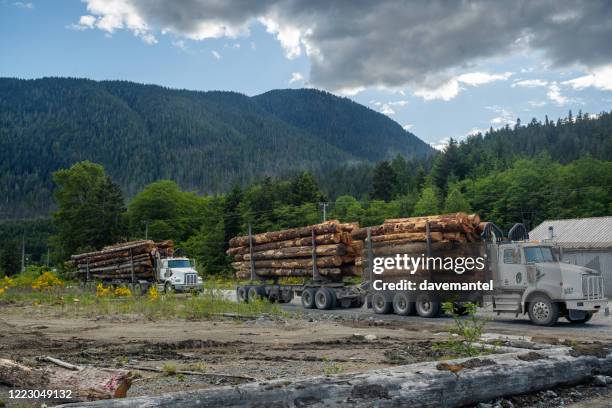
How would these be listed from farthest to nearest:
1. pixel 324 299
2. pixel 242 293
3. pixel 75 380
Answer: pixel 242 293, pixel 324 299, pixel 75 380

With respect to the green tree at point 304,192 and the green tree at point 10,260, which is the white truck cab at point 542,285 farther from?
the green tree at point 10,260

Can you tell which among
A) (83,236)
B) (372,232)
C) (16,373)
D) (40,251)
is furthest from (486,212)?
(40,251)

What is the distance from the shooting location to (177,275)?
1362 inches

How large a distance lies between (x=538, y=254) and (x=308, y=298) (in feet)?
32.0

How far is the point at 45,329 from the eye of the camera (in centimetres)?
1606

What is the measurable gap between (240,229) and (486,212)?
30.6 metres

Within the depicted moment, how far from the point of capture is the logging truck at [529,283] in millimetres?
16188

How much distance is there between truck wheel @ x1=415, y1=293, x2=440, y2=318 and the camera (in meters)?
19.0

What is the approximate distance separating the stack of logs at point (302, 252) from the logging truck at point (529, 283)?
4668 millimetres

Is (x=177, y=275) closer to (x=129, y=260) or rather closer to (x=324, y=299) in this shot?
(x=129, y=260)

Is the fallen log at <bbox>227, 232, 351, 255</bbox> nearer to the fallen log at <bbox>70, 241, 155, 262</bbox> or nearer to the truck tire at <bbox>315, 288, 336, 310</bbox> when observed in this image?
the truck tire at <bbox>315, 288, 336, 310</bbox>

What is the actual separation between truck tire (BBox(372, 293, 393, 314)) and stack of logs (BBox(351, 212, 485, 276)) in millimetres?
879

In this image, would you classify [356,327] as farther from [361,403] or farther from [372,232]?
[361,403]

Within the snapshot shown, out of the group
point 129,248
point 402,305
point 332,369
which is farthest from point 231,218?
point 332,369
